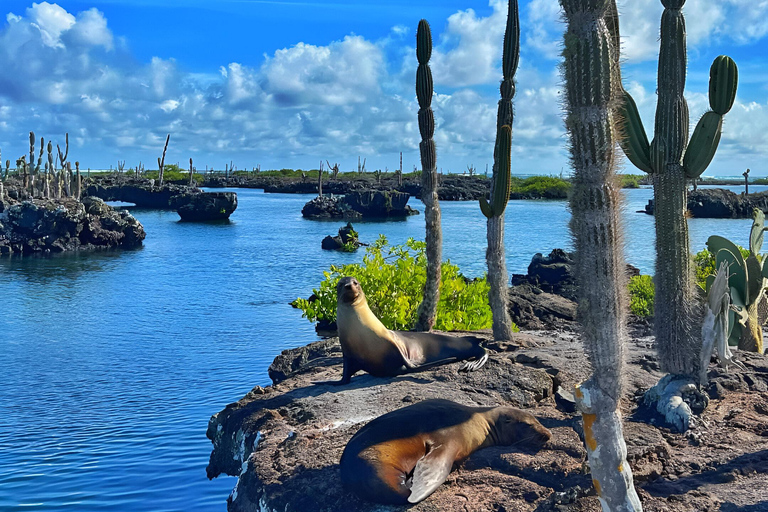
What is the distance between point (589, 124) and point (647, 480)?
2805 mm

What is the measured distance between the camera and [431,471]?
18.3 feet

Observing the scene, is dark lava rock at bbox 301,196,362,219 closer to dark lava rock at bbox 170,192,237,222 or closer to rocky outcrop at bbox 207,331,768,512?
dark lava rock at bbox 170,192,237,222

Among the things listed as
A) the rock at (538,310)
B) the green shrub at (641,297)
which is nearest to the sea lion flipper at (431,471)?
the rock at (538,310)

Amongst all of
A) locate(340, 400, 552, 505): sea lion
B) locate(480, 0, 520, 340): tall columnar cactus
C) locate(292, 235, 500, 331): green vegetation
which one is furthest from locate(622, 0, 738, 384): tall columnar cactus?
locate(292, 235, 500, 331): green vegetation

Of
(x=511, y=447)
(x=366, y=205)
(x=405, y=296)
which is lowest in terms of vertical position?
(x=511, y=447)

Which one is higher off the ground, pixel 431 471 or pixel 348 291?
pixel 348 291

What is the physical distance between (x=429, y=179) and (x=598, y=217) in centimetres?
651

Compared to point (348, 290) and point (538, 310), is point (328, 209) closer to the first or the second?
point (538, 310)

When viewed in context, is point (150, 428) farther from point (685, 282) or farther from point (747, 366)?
point (747, 366)

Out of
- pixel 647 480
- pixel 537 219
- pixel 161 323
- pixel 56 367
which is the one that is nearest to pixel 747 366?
pixel 647 480

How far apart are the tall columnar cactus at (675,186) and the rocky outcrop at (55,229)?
32.6 m

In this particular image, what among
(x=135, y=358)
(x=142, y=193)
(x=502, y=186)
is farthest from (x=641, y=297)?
(x=142, y=193)

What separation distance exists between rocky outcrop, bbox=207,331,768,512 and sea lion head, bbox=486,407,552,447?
8 cm

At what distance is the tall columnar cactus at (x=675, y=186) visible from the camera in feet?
25.9
